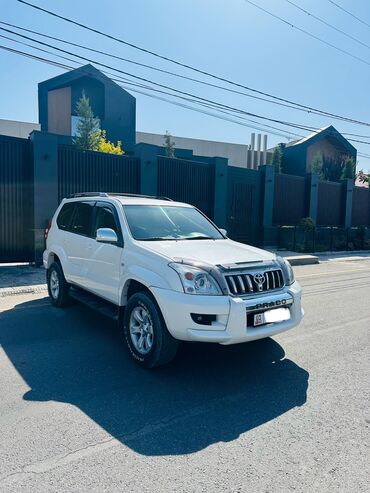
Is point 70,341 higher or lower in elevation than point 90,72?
lower

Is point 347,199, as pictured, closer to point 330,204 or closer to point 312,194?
point 330,204

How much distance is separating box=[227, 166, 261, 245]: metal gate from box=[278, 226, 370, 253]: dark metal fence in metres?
1.40

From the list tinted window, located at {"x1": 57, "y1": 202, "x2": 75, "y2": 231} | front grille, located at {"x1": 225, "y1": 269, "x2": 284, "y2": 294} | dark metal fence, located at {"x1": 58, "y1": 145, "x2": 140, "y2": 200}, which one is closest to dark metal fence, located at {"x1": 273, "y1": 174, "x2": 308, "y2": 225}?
dark metal fence, located at {"x1": 58, "y1": 145, "x2": 140, "y2": 200}

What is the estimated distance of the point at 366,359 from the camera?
4797mm

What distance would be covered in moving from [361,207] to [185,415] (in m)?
24.9

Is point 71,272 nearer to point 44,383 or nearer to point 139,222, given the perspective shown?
point 139,222

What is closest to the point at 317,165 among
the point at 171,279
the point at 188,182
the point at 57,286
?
the point at 188,182

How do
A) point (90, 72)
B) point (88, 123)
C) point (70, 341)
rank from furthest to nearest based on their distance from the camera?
1. point (90, 72)
2. point (88, 123)
3. point (70, 341)

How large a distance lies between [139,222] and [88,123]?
21.5 metres

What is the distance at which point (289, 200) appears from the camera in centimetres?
2067

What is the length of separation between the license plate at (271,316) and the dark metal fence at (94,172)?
31.0 feet

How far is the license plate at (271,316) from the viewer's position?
4.02 metres

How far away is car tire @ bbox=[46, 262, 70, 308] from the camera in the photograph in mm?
6563

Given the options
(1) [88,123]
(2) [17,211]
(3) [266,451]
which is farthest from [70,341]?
(1) [88,123]
